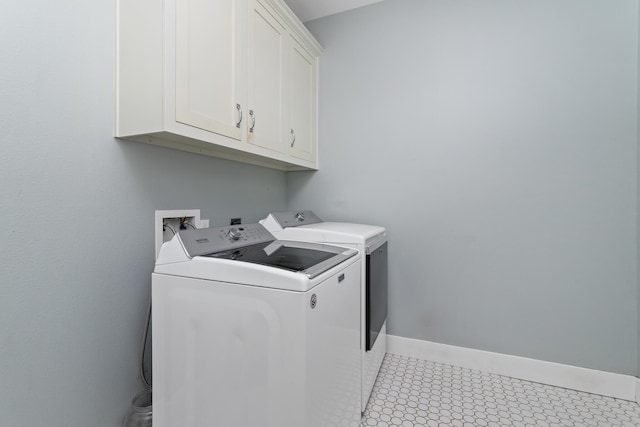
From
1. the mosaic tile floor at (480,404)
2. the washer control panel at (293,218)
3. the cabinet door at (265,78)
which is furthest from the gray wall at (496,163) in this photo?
the cabinet door at (265,78)

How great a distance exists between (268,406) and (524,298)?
5.49ft

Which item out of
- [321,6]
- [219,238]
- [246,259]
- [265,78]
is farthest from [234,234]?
[321,6]

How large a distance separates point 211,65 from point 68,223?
2.68 ft

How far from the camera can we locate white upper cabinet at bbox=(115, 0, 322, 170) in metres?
1.07

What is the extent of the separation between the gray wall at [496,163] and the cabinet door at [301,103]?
129 millimetres

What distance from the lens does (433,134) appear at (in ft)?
6.48

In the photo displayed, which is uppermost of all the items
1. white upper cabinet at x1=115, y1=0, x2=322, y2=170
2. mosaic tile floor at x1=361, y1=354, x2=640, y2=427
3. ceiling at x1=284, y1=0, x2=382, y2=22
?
ceiling at x1=284, y1=0, x2=382, y2=22

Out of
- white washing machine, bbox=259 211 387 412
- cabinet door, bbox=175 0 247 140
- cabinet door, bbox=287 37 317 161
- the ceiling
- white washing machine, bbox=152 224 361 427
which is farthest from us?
the ceiling

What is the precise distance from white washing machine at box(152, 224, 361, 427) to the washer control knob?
2.6 inches

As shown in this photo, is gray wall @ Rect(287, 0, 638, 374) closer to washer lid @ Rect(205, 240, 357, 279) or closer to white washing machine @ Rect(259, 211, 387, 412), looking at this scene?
white washing machine @ Rect(259, 211, 387, 412)

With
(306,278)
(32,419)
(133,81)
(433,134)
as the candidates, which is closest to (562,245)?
(433,134)

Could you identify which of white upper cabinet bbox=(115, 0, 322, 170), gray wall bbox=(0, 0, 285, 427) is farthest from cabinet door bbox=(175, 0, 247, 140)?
gray wall bbox=(0, 0, 285, 427)

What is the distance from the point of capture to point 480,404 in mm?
1538

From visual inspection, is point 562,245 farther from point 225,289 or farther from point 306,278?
point 225,289
